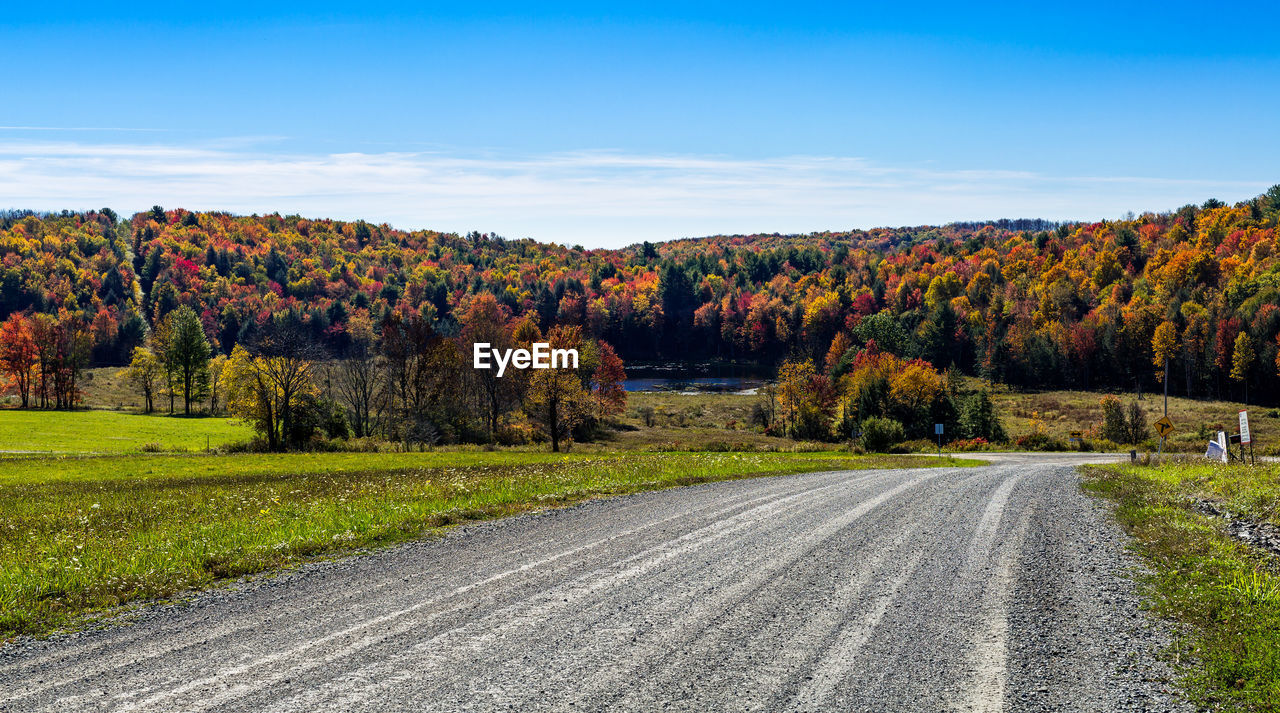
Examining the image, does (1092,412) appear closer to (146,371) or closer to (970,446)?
(970,446)

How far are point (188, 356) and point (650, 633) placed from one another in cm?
10217

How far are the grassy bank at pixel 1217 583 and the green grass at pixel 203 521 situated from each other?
1232 cm

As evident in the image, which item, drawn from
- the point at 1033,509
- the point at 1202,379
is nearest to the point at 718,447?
the point at 1033,509

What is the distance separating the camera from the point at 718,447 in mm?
60969

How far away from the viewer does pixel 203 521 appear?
1655 cm

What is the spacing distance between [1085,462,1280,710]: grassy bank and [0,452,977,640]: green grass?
1232cm

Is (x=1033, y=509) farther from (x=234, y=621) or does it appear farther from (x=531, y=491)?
(x=234, y=621)

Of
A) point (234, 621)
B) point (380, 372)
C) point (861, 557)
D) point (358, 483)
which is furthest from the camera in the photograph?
point (380, 372)

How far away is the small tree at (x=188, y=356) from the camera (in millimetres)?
94812

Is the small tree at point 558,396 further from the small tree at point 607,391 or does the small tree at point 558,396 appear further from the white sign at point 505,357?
the small tree at point 607,391

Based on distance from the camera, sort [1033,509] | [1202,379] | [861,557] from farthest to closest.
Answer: [1202,379], [1033,509], [861,557]

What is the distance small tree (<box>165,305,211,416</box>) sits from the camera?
94812 millimetres

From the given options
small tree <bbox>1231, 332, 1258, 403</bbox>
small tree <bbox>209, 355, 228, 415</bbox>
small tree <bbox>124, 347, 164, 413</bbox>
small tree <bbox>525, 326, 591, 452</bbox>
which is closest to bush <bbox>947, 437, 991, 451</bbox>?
small tree <bbox>525, 326, 591, 452</bbox>

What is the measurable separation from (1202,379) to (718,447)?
10895cm
